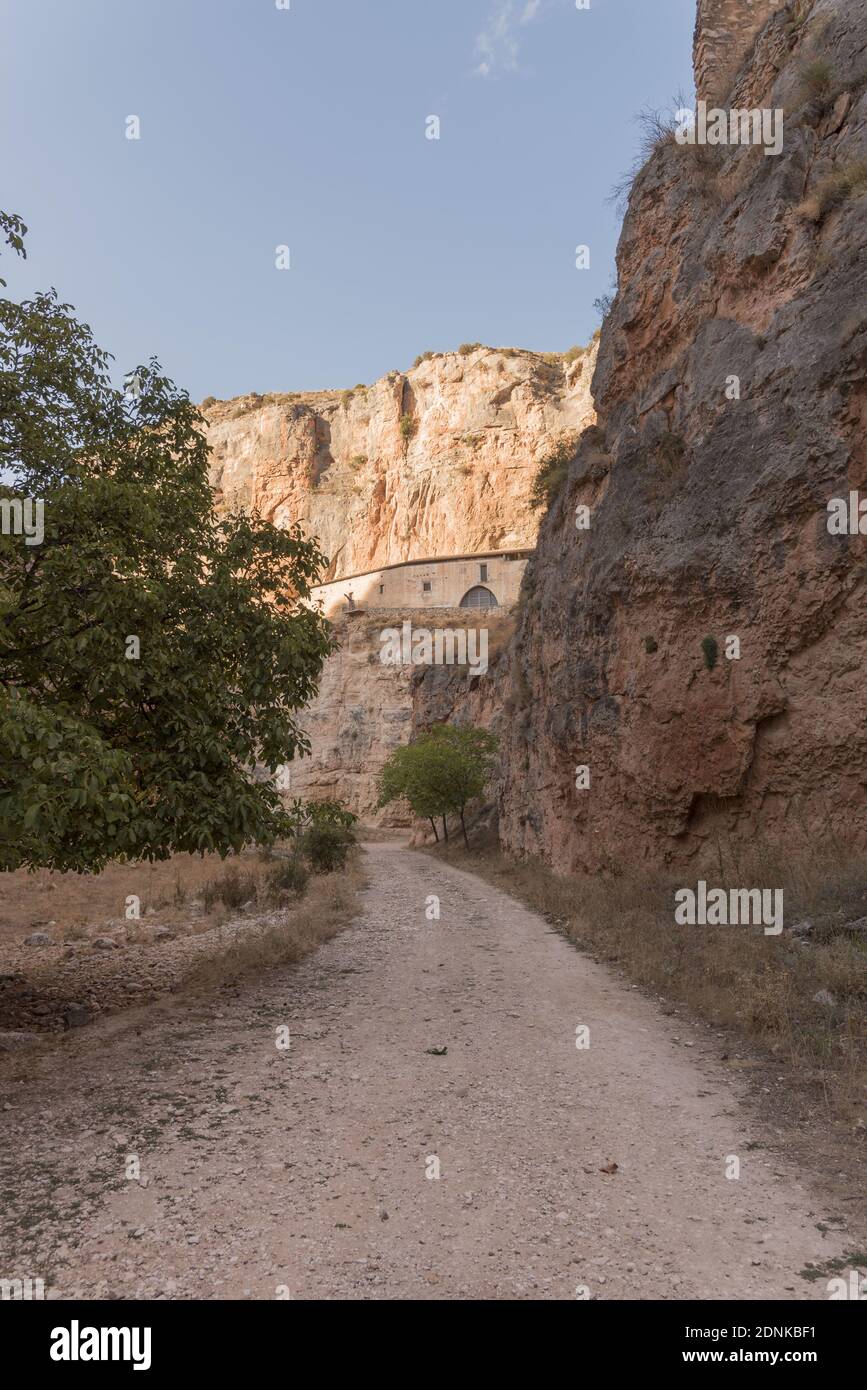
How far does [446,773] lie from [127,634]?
27.4 m

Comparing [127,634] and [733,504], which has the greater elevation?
[733,504]

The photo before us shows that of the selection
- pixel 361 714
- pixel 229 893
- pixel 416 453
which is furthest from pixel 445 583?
pixel 229 893

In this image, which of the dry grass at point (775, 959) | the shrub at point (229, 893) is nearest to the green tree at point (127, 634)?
the dry grass at point (775, 959)

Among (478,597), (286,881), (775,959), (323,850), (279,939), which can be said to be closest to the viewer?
(775,959)

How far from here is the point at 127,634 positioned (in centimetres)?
739

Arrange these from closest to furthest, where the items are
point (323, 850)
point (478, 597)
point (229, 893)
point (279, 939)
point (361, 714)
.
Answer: point (279, 939)
point (229, 893)
point (323, 850)
point (361, 714)
point (478, 597)

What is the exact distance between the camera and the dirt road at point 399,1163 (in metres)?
3.61

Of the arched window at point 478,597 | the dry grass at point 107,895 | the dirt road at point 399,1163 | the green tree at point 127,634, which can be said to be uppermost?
the arched window at point 478,597

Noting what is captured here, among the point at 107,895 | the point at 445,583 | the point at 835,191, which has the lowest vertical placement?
the point at 107,895

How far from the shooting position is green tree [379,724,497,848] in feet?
113

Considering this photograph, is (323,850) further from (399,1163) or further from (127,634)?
(399,1163)

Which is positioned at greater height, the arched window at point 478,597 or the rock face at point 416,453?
the rock face at point 416,453

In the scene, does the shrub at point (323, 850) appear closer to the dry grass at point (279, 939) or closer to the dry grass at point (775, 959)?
the dry grass at point (279, 939)

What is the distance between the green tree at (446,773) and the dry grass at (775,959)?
20111mm
